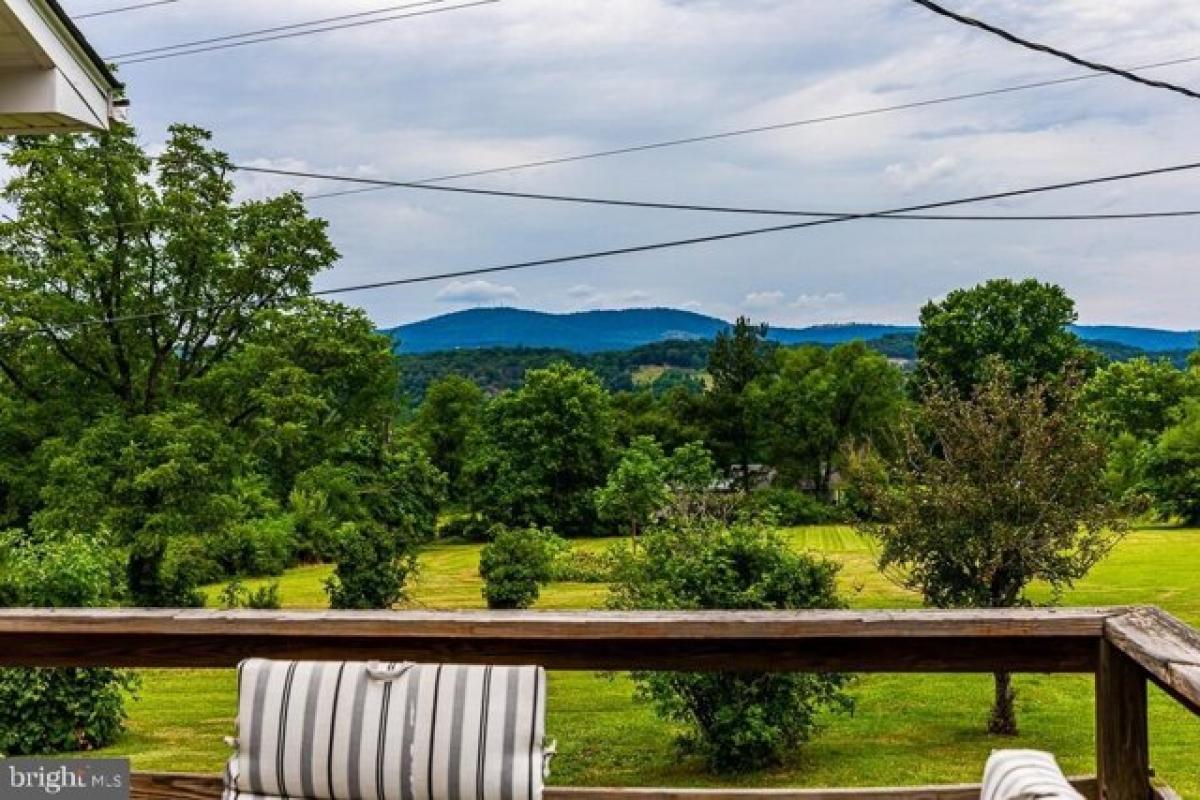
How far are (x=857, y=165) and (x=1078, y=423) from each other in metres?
30.0

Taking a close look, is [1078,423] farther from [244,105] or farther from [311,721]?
[244,105]

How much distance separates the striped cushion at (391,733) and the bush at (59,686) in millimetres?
9844

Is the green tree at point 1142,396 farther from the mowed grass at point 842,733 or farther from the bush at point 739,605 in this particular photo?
the bush at point 739,605

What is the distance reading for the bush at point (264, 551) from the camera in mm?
28920

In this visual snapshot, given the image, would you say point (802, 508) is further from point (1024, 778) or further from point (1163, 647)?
point (1024, 778)

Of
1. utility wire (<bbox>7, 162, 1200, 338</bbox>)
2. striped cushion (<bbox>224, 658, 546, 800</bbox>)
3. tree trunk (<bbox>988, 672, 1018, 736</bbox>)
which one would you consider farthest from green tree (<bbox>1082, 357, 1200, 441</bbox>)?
striped cushion (<bbox>224, 658, 546, 800</bbox>)

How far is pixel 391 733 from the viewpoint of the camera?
6.58 feet

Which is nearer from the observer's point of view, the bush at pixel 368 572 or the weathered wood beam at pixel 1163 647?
the weathered wood beam at pixel 1163 647

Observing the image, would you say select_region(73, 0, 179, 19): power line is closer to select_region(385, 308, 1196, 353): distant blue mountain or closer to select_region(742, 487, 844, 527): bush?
select_region(742, 487, 844, 527): bush

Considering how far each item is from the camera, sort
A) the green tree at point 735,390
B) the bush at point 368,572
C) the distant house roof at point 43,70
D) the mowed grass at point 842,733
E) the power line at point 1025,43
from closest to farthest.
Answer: the distant house roof at point 43,70, the power line at point 1025,43, the mowed grass at point 842,733, the bush at point 368,572, the green tree at point 735,390

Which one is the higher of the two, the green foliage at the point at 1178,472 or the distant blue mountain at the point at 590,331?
the distant blue mountain at the point at 590,331

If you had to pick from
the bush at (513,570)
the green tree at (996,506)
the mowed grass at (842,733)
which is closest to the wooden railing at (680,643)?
the mowed grass at (842,733)

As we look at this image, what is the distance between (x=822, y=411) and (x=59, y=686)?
37.4m

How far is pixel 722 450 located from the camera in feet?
159
